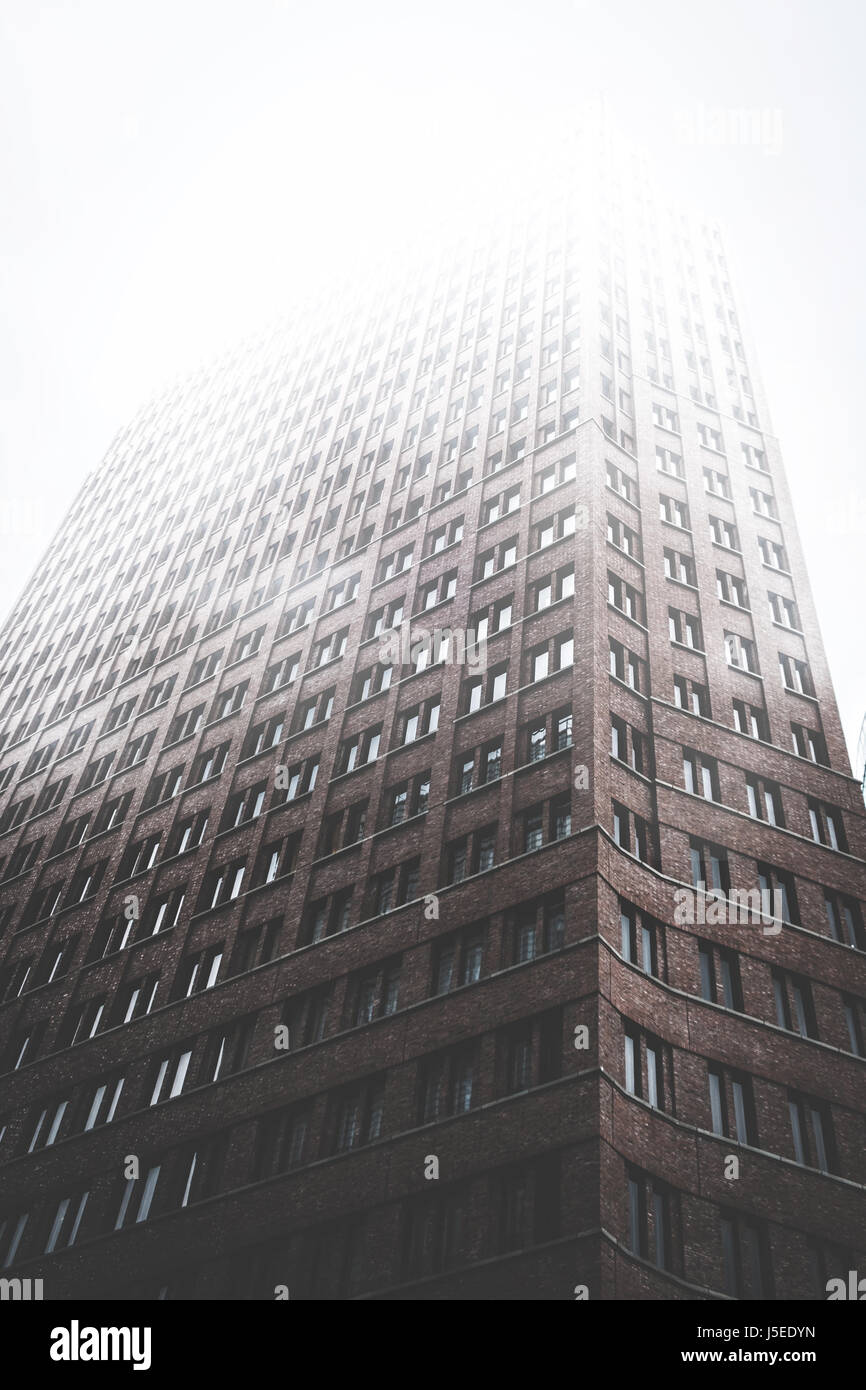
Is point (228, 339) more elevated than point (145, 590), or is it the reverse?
point (228, 339)

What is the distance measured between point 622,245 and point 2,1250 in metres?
63.8

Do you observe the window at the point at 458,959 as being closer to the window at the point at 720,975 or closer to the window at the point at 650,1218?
the window at the point at 720,975

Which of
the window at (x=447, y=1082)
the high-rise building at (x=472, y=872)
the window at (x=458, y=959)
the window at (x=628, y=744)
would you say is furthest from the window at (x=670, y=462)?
the window at (x=447, y=1082)

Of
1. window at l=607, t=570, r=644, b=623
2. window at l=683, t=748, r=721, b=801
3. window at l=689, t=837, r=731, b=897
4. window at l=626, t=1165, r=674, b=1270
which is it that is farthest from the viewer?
window at l=607, t=570, r=644, b=623

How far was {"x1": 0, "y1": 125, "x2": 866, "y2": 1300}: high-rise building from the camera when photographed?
30344 millimetres

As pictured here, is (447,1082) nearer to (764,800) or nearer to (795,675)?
(764,800)

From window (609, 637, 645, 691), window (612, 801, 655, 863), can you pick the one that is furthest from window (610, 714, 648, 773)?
window (609, 637, 645, 691)

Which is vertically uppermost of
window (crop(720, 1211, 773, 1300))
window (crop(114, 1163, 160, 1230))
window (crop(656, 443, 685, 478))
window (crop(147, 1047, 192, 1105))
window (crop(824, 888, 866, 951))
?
window (crop(656, 443, 685, 478))

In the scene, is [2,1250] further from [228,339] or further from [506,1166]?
[228,339]

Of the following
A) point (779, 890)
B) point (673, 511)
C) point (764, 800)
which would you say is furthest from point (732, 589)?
point (779, 890)

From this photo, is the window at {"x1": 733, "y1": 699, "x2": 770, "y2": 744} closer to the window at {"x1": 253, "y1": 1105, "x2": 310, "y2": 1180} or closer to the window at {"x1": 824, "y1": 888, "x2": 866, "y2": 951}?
the window at {"x1": 824, "y1": 888, "x2": 866, "y2": 951}

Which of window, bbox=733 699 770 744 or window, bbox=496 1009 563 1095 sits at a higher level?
window, bbox=733 699 770 744
